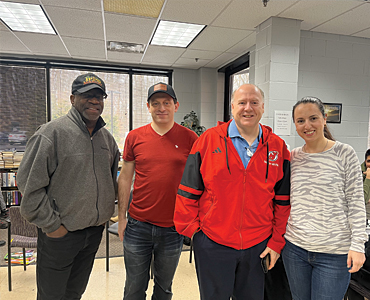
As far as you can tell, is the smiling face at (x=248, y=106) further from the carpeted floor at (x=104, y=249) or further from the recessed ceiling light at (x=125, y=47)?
the recessed ceiling light at (x=125, y=47)

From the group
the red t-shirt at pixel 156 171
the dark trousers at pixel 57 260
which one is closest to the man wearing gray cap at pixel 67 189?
the dark trousers at pixel 57 260

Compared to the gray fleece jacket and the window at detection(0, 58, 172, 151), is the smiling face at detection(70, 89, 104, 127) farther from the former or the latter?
the window at detection(0, 58, 172, 151)

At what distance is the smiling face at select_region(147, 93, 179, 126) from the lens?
1.66m

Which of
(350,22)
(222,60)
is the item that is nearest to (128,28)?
(222,60)

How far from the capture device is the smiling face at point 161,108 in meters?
1.66

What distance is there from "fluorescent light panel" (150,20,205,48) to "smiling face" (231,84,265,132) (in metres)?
2.44

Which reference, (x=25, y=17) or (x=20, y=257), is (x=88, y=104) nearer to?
(x=20, y=257)

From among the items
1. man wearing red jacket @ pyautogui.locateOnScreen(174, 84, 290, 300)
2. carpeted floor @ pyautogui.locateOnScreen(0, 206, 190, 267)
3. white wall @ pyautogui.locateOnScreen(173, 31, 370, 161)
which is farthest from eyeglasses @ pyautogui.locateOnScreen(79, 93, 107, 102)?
white wall @ pyautogui.locateOnScreen(173, 31, 370, 161)

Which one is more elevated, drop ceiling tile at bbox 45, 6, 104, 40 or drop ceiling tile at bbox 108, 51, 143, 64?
drop ceiling tile at bbox 108, 51, 143, 64

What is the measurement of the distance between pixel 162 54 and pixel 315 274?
433 cm

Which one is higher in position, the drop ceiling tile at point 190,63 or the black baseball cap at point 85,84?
the drop ceiling tile at point 190,63

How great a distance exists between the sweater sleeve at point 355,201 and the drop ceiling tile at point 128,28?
288cm

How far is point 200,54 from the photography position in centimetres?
471

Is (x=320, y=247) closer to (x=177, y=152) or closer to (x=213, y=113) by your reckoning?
(x=177, y=152)
